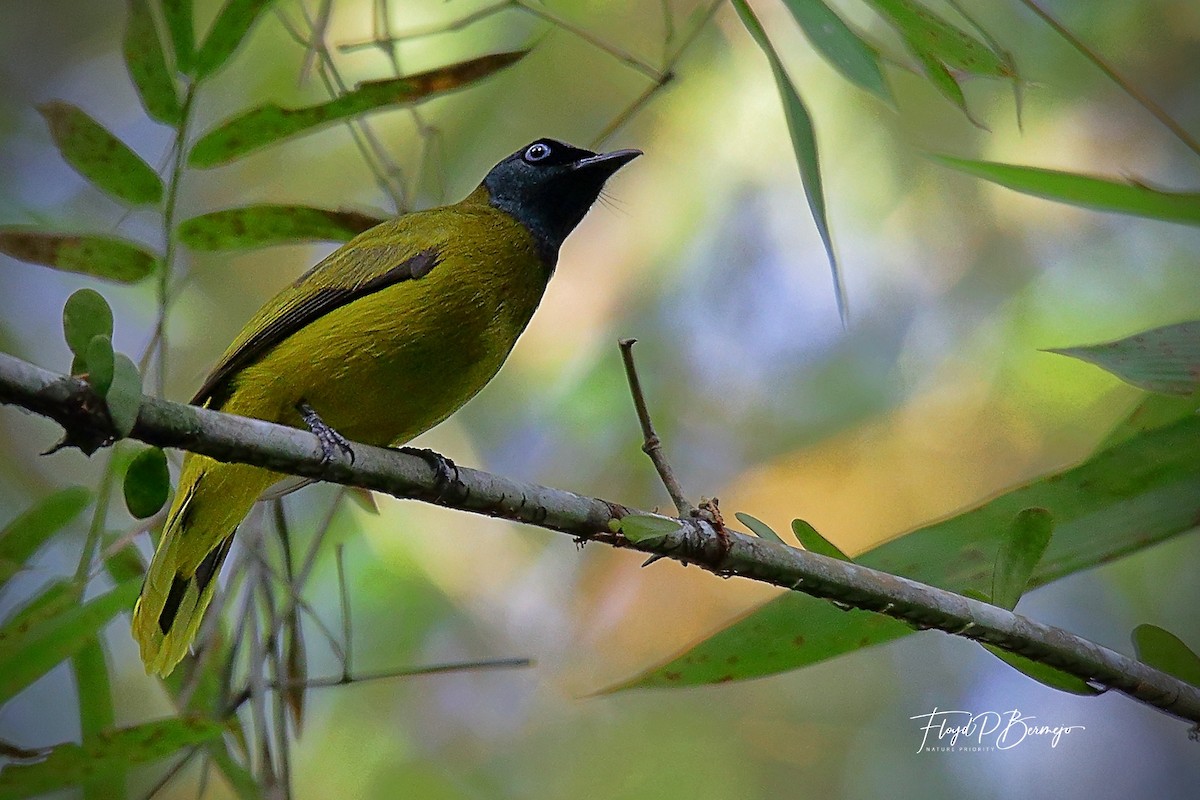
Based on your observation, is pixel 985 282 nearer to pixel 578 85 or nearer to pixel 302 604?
pixel 578 85

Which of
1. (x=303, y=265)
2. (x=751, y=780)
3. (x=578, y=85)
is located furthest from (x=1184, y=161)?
(x=303, y=265)

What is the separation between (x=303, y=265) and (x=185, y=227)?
91.6 inches

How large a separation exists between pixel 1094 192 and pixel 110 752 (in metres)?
1.87

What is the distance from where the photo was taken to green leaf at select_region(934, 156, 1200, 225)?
68.4 inches

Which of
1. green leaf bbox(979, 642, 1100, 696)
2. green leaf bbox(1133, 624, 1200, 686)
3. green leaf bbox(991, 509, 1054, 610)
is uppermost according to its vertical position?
green leaf bbox(991, 509, 1054, 610)

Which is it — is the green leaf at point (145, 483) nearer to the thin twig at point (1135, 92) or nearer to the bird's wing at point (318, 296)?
the bird's wing at point (318, 296)

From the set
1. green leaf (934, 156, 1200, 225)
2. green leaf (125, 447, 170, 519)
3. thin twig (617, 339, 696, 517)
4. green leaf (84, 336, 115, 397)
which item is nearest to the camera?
green leaf (84, 336, 115, 397)

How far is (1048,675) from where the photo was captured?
5.80 ft

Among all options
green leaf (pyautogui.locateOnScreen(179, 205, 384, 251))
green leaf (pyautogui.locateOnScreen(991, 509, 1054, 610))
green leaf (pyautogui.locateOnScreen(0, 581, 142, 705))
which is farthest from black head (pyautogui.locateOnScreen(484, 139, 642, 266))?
green leaf (pyautogui.locateOnScreen(991, 509, 1054, 610))

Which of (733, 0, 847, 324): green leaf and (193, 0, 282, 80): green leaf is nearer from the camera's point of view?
(733, 0, 847, 324): green leaf

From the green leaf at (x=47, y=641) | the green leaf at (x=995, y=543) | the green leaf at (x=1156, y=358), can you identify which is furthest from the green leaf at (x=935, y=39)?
the green leaf at (x=47, y=641)

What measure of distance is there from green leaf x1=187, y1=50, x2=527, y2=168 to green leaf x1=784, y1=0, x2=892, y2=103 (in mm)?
783

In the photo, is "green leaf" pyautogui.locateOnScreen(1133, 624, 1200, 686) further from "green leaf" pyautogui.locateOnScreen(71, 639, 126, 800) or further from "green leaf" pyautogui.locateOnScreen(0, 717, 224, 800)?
"green leaf" pyautogui.locateOnScreen(71, 639, 126, 800)

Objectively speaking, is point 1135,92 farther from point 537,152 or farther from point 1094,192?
point 537,152
